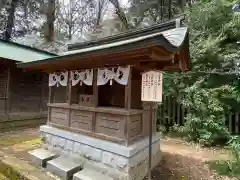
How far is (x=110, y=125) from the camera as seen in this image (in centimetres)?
483

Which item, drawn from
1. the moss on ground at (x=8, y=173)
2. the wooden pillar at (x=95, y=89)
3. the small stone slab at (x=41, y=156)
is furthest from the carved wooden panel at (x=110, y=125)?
the moss on ground at (x=8, y=173)

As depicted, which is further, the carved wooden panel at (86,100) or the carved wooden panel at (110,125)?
the carved wooden panel at (86,100)

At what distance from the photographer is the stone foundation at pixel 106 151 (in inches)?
174

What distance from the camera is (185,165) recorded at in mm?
5773

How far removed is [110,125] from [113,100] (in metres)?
1.67

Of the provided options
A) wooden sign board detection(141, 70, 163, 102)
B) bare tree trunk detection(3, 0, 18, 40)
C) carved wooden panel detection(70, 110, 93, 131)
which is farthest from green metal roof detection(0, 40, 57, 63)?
bare tree trunk detection(3, 0, 18, 40)

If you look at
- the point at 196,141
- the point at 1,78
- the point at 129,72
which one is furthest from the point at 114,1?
the point at 129,72

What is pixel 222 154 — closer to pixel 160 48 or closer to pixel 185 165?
pixel 185 165

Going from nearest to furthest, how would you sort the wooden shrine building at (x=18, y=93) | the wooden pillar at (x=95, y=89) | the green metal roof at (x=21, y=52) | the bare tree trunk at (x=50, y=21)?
the wooden pillar at (x=95, y=89), the wooden shrine building at (x=18, y=93), the green metal roof at (x=21, y=52), the bare tree trunk at (x=50, y=21)

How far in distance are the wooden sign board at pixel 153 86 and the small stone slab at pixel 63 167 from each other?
90.7 inches

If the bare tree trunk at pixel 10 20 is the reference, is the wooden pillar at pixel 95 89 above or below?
below

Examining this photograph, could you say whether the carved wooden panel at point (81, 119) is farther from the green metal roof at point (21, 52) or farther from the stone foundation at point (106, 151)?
the green metal roof at point (21, 52)

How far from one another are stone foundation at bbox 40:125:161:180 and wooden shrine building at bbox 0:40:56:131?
3636 millimetres

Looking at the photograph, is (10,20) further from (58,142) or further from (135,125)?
(135,125)
